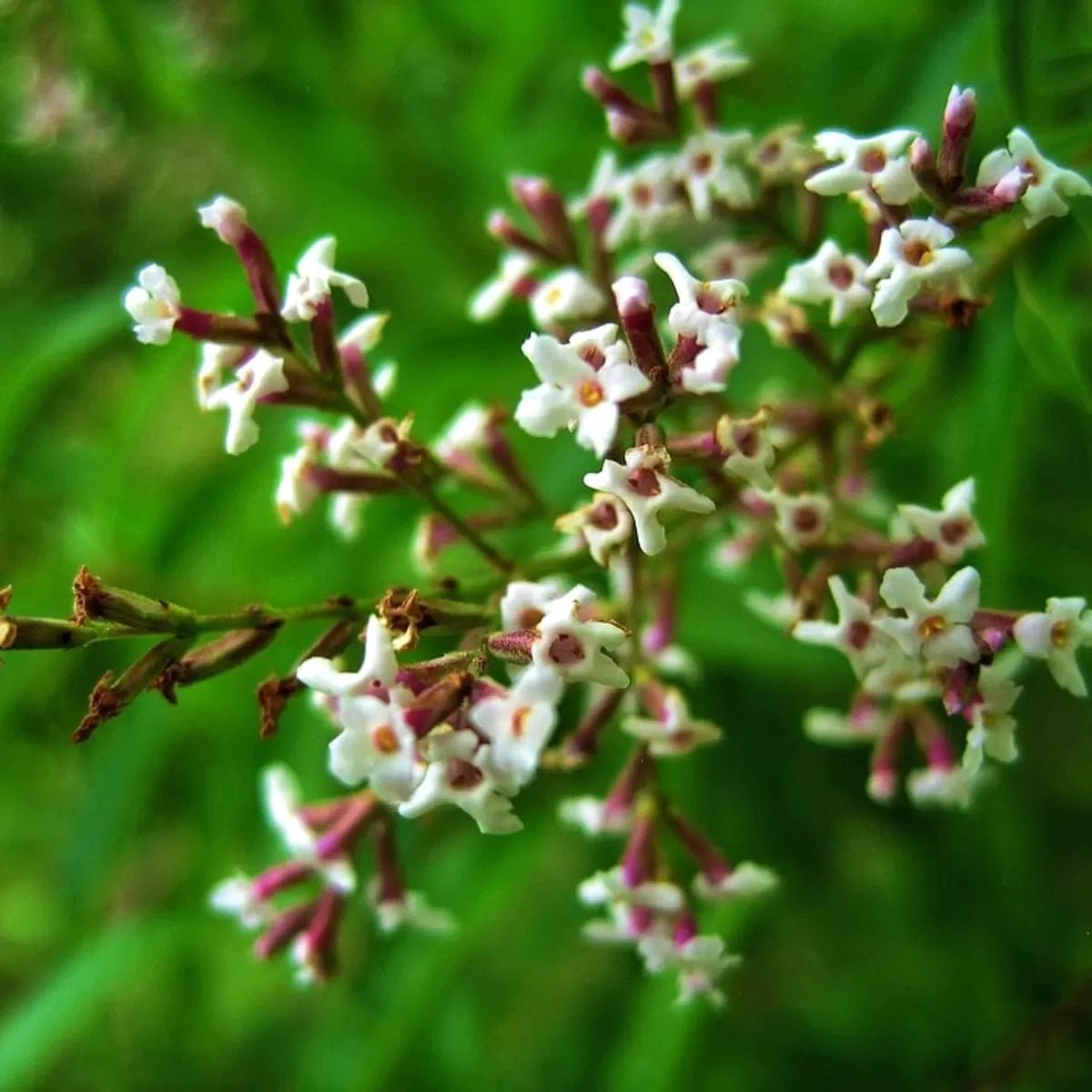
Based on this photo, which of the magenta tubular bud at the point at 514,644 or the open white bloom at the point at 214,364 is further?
the open white bloom at the point at 214,364

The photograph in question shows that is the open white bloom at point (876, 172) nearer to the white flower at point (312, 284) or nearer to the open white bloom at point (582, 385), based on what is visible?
the open white bloom at point (582, 385)

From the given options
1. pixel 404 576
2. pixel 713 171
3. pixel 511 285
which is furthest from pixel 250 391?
pixel 404 576

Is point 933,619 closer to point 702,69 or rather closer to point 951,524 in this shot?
point 951,524

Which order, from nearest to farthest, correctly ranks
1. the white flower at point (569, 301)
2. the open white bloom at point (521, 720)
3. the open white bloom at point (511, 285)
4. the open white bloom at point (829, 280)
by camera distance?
the open white bloom at point (521, 720), the open white bloom at point (829, 280), the white flower at point (569, 301), the open white bloom at point (511, 285)

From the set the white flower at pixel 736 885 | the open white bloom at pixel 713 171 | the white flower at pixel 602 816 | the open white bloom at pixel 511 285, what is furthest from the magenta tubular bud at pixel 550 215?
the white flower at pixel 736 885

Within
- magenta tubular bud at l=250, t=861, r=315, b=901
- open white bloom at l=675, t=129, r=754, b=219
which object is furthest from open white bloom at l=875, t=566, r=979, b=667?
magenta tubular bud at l=250, t=861, r=315, b=901
